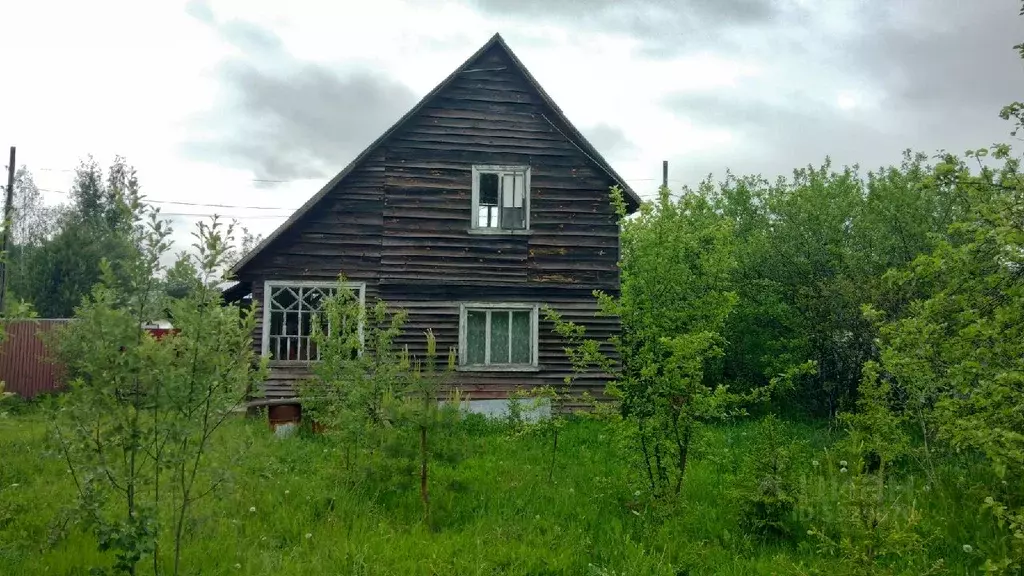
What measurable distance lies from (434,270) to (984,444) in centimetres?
1058

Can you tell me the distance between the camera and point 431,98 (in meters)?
13.6

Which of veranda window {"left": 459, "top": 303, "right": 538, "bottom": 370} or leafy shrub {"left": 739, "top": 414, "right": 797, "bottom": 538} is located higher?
veranda window {"left": 459, "top": 303, "right": 538, "bottom": 370}

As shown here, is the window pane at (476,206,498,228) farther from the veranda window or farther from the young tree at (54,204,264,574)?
the young tree at (54,204,264,574)

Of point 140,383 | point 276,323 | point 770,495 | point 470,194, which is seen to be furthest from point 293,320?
point 770,495

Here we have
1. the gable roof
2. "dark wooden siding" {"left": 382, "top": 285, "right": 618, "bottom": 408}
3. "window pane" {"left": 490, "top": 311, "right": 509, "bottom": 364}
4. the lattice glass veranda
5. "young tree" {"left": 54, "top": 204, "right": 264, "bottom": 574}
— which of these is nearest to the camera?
"young tree" {"left": 54, "top": 204, "right": 264, "bottom": 574}

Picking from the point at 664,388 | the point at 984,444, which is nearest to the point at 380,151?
the point at 664,388

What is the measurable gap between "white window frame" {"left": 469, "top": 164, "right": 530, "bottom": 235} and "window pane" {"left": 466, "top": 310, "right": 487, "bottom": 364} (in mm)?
1793

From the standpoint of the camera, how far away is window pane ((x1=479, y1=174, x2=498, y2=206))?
46.7 ft

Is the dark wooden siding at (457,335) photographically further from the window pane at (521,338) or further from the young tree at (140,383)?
the young tree at (140,383)

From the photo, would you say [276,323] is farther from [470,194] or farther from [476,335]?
[470,194]

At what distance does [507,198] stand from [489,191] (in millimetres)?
685

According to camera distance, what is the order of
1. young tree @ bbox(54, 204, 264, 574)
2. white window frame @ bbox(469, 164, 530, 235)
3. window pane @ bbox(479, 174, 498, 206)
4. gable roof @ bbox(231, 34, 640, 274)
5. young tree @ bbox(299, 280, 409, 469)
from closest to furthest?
1. young tree @ bbox(54, 204, 264, 574)
2. young tree @ bbox(299, 280, 409, 469)
3. gable roof @ bbox(231, 34, 640, 274)
4. white window frame @ bbox(469, 164, 530, 235)
5. window pane @ bbox(479, 174, 498, 206)

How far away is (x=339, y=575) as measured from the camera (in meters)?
5.14

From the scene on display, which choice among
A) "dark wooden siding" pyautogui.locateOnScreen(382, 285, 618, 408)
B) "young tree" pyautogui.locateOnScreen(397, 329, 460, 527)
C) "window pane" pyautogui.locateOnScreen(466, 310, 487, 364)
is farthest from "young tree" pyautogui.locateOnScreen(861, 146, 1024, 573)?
"window pane" pyautogui.locateOnScreen(466, 310, 487, 364)
